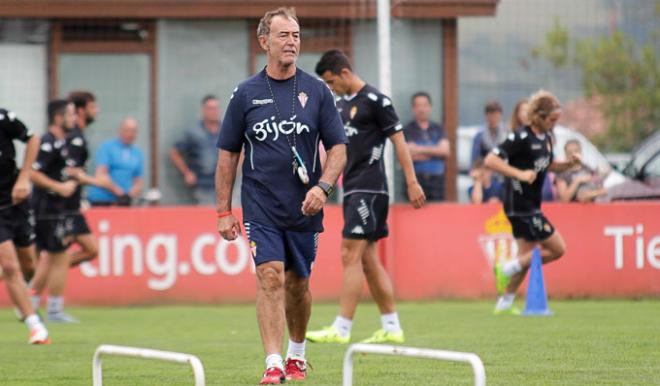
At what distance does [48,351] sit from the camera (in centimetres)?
1196

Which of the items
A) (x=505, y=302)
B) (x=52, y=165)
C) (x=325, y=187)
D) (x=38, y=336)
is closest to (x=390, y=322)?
(x=38, y=336)

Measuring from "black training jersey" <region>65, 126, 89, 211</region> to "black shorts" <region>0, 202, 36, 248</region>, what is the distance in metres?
0.56

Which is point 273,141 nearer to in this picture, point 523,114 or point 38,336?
point 38,336

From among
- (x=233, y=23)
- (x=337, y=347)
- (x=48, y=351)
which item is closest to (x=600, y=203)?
(x=233, y=23)

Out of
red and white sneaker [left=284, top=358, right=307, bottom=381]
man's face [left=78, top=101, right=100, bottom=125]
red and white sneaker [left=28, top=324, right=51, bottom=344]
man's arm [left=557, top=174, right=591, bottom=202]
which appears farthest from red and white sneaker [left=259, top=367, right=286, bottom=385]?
man's arm [left=557, top=174, right=591, bottom=202]

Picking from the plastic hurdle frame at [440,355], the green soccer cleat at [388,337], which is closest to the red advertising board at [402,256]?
the green soccer cleat at [388,337]

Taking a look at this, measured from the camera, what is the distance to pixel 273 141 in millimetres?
9227

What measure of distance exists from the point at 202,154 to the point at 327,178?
33.5 feet

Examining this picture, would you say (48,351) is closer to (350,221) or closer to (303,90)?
(350,221)

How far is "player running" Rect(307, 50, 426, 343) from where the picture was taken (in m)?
12.2

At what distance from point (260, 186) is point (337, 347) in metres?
2.92

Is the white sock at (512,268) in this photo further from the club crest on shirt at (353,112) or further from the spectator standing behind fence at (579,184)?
the club crest on shirt at (353,112)

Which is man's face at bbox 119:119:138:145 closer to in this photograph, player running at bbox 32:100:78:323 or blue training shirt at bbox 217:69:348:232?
player running at bbox 32:100:78:323

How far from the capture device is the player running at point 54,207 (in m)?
15.6
